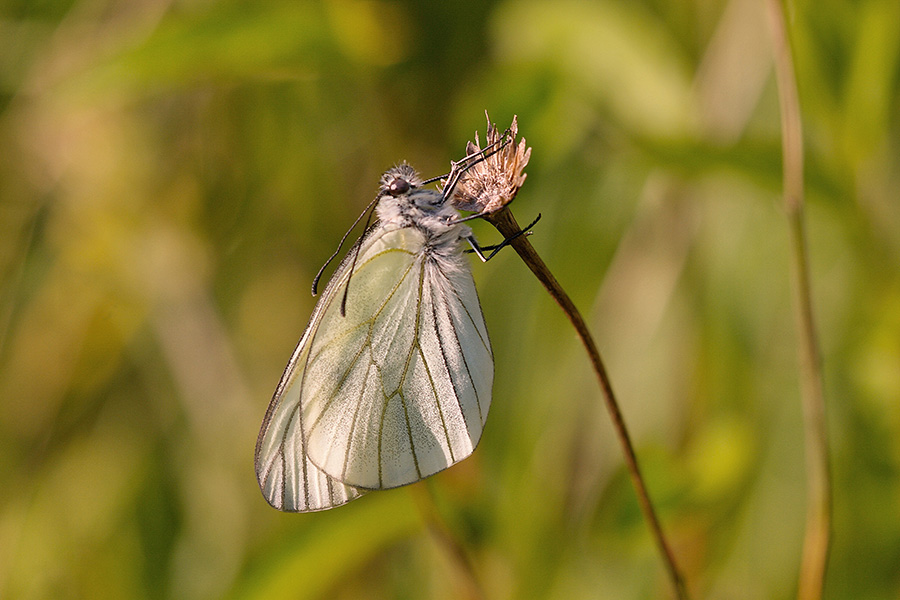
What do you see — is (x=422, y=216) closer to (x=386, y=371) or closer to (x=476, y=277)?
(x=386, y=371)

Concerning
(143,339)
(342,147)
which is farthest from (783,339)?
(143,339)

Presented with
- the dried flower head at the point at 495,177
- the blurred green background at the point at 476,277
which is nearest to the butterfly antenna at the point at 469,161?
the dried flower head at the point at 495,177

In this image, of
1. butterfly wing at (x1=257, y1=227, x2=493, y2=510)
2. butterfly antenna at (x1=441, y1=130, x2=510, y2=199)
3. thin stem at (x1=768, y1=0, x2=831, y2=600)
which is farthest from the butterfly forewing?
thin stem at (x1=768, y1=0, x2=831, y2=600)

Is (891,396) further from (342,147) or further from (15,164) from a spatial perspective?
(15,164)

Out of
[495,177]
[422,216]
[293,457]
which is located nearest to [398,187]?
[422,216]

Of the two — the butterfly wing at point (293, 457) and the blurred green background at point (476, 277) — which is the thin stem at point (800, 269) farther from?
the butterfly wing at point (293, 457)
